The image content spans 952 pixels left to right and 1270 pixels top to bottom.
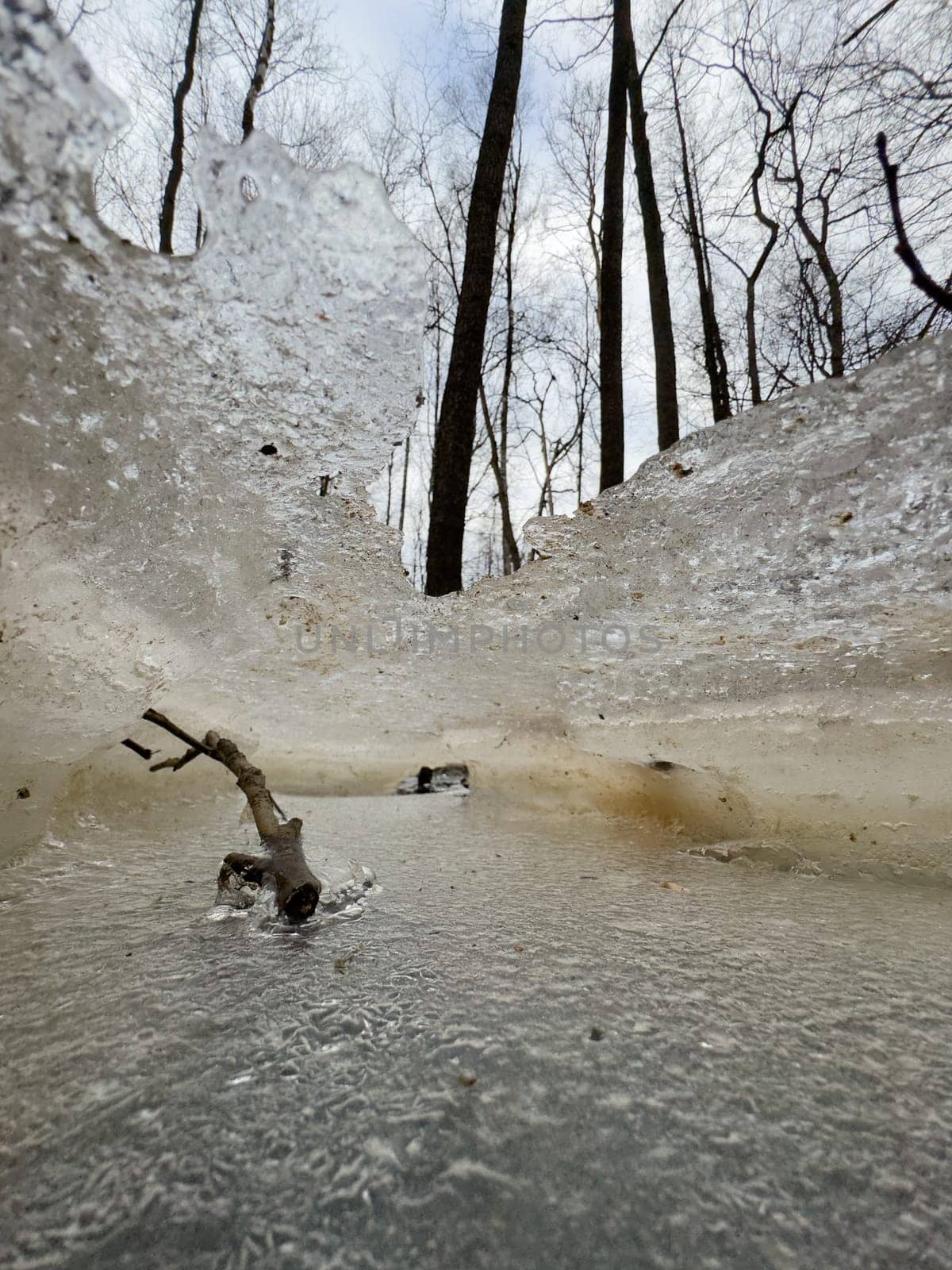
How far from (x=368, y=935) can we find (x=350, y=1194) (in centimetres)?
36

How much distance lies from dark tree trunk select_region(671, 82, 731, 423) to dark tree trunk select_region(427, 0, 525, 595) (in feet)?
10.0

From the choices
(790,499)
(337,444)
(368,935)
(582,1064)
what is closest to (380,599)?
(337,444)

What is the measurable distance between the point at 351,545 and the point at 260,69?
427cm

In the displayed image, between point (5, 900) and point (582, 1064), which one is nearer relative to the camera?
point (582, 1064)

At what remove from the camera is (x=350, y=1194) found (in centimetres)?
30

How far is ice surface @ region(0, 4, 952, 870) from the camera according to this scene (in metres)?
0.86

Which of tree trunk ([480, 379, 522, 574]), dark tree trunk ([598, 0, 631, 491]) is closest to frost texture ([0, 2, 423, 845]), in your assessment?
dark tree trunk ([598, 0, 631, 491])

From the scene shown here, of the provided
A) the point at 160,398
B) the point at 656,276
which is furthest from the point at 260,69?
the point at 160,398

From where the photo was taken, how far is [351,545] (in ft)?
3.76

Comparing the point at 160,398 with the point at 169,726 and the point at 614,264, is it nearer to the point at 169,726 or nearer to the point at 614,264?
the point at 169,726

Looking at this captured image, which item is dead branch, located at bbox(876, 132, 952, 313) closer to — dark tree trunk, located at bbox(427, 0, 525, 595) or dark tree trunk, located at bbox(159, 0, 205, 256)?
dark tree trunk, located at bbox(427, 0, 525, 595)

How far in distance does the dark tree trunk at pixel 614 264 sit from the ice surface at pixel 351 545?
3.98m

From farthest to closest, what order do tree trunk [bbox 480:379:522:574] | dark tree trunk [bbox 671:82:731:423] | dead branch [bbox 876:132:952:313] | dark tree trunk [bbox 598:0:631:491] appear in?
tree trunk [bbox 480:379:522:574], dark tree trunk [bbox 671:82:731:423], dark tree trunk [bbox 598:0:631:491], dead branch [bbox 876:132:952:313]

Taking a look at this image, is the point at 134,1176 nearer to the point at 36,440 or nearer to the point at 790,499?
the point at 36,440
